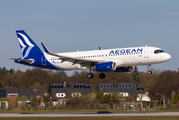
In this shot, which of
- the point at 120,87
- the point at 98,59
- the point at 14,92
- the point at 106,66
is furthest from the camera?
the point at 120,87

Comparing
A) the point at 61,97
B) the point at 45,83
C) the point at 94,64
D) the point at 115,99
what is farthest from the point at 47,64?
the point at 45,83

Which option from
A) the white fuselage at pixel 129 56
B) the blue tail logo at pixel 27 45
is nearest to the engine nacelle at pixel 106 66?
the white fuselage at pixel 129 56

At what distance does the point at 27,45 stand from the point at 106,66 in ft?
60.7

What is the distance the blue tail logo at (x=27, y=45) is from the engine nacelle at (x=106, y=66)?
1277cm

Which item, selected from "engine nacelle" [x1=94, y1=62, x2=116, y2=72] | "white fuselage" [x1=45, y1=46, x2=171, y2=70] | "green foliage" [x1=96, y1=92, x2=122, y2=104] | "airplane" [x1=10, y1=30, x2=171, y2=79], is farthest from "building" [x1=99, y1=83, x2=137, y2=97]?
"engine nacelle" [x1=94, y1=62, x2=116, y2=72]

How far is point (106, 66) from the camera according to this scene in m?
54.2

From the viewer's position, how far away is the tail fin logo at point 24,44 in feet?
209

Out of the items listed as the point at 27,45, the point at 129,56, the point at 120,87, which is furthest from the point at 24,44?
the point at 120,87

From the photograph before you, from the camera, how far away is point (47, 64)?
198 feet

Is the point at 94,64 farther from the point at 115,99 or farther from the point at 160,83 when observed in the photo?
the point at 160,83

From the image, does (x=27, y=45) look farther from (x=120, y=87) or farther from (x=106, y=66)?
(x=120, y=87)

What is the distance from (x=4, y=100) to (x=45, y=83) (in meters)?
33.2

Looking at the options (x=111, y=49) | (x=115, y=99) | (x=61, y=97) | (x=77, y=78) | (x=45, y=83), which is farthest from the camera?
(x=77, y=78)

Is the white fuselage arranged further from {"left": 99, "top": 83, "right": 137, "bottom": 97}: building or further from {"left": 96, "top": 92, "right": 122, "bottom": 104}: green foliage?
{"left": 99, "top": 83, "right": 137, "bottom": 97}: building
